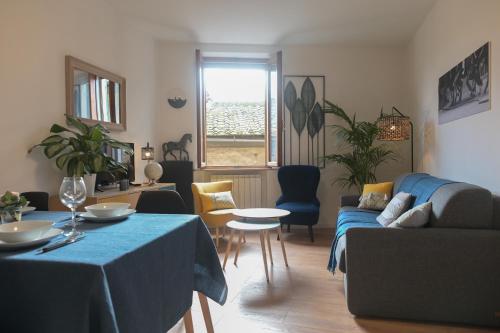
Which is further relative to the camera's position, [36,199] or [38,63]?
[38,63]

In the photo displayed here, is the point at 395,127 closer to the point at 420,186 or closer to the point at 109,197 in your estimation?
the point at 420,186

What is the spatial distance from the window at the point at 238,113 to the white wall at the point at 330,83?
0.76ft

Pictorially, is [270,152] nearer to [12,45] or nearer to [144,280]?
[12,45]

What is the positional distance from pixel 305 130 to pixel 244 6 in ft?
6.20

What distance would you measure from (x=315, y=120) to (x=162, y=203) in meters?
3.25

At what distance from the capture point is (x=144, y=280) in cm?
123

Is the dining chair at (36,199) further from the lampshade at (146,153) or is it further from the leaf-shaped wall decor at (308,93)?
the leaf-shaped wall decor at (308,93)

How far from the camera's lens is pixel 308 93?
500 centimetres

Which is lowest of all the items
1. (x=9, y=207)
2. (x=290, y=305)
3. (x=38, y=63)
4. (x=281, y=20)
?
(x=290, y=305)

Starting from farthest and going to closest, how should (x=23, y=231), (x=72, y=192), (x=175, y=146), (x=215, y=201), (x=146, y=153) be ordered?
(x=175, y=146) < (x=146, y=153) < (x=215, y=201) < (x=72, y=192) < (x=23, y=231)

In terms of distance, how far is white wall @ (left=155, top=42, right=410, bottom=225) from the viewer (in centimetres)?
499

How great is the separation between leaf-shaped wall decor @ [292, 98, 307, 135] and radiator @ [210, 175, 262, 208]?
2.95 feet

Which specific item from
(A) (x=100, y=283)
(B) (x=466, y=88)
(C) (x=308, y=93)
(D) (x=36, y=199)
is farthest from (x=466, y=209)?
(C) (x=308, y=93)

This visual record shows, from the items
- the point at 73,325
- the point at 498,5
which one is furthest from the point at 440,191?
the point at 73,325
